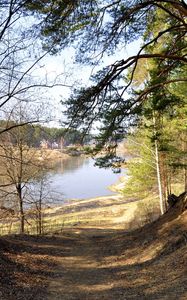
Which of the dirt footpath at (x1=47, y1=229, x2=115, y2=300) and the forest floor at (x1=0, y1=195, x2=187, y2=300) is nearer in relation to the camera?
the forest floor at (x1=0, y1=195, x2=187, y2=300)

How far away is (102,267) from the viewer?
38.3ft

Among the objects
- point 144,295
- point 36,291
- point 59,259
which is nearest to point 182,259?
point 144,295

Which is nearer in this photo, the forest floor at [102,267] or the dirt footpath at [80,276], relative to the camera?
the forest floor at [102,267]

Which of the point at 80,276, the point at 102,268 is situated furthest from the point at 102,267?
the point at 80,276

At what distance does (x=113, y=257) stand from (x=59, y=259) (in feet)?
6.19

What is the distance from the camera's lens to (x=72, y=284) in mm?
9531

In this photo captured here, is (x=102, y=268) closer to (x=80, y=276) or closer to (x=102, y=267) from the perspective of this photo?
(x=102, y=267)

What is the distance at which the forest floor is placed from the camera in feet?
26.9

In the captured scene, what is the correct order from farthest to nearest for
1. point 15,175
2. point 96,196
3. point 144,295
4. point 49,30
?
1. point 96,196
2. point 15,175
3. point 49,30
4. point 144,295

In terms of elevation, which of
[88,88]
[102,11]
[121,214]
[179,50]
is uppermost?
[102,11]

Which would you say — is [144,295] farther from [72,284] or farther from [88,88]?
[88,88]

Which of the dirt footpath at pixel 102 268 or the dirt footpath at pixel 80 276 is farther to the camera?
the dirt footpath at pixel 80 276

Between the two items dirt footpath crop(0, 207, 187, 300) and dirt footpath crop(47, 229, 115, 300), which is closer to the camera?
dirt footpath crop(0, 207, 187, 300)

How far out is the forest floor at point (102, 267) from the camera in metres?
8.21
